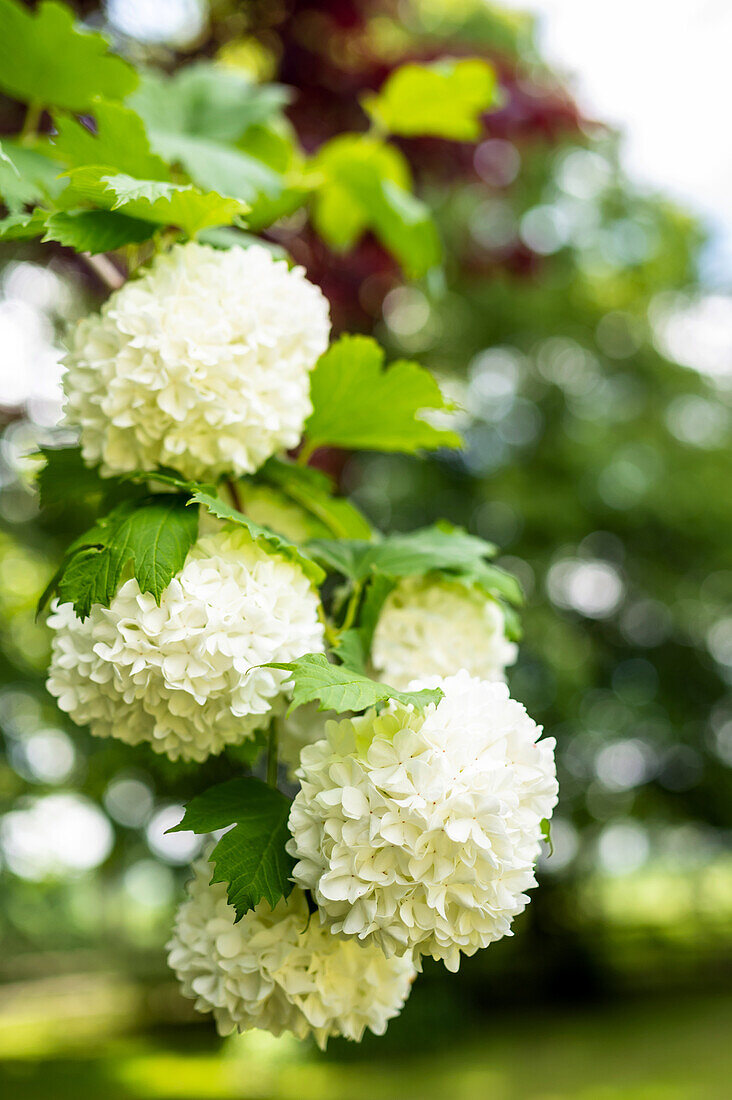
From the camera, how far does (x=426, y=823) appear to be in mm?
780

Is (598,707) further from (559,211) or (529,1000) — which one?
(559,211)

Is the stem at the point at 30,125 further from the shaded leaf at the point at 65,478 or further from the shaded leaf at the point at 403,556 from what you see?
the shaded leaf at the point at 403,556

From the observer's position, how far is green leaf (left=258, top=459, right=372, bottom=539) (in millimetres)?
1123

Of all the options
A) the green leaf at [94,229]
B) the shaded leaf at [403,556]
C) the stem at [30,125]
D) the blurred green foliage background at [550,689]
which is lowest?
the blurred green foliage background at [550,689]

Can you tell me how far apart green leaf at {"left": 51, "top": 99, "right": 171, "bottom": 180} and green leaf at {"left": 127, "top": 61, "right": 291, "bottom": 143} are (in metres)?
0.35

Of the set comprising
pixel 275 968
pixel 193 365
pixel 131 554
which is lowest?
pixel 275 968

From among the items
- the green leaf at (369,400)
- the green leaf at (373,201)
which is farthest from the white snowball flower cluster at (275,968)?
the green leaf at (373,201)

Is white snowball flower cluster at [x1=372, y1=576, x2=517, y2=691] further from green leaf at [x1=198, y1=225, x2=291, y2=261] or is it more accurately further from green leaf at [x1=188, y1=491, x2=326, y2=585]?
green leaf at [x1=198, y1=225, x2=291, y2=261]

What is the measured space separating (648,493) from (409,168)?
15.7 feet

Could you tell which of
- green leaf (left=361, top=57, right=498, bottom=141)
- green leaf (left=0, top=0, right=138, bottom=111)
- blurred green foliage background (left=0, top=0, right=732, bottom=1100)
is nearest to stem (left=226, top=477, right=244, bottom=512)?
green leaf (left=0, top=0, right=138, bottom=111)

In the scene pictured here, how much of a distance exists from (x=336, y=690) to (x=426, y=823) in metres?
0.13

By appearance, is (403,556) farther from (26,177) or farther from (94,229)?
(26,177)

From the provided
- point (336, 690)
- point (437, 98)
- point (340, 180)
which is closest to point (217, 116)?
point (340, 180)

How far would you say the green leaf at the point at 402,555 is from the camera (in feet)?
3.44
